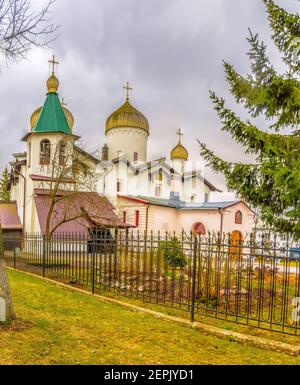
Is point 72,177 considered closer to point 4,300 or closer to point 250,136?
point 250,136

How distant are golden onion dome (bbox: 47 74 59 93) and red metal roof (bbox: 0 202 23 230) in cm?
940

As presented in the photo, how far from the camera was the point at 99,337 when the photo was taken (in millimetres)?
5023

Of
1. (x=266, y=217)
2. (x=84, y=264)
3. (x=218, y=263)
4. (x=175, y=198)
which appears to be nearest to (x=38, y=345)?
(x=218, y=263)

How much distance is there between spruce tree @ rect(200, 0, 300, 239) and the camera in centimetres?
859

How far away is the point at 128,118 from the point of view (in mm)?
32719

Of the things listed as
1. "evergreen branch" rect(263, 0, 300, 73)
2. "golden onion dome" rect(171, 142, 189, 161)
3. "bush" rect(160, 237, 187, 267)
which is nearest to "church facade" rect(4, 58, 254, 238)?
"golden onion dome" rect(171, 142, 189, 161)

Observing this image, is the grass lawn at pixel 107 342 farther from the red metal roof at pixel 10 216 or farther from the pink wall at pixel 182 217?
the pink wall at pixel 182 217

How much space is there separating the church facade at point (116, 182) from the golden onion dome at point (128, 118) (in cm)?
10

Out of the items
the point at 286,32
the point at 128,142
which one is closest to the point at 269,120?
the point at 286,32

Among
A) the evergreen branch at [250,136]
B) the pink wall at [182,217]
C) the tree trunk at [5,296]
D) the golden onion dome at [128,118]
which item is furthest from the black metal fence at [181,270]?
the golden onion dome at [128,118]

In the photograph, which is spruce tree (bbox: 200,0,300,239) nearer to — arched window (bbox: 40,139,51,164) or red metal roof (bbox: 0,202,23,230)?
arched window (bbox: 40,139,51,164)

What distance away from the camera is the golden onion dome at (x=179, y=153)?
117ft
